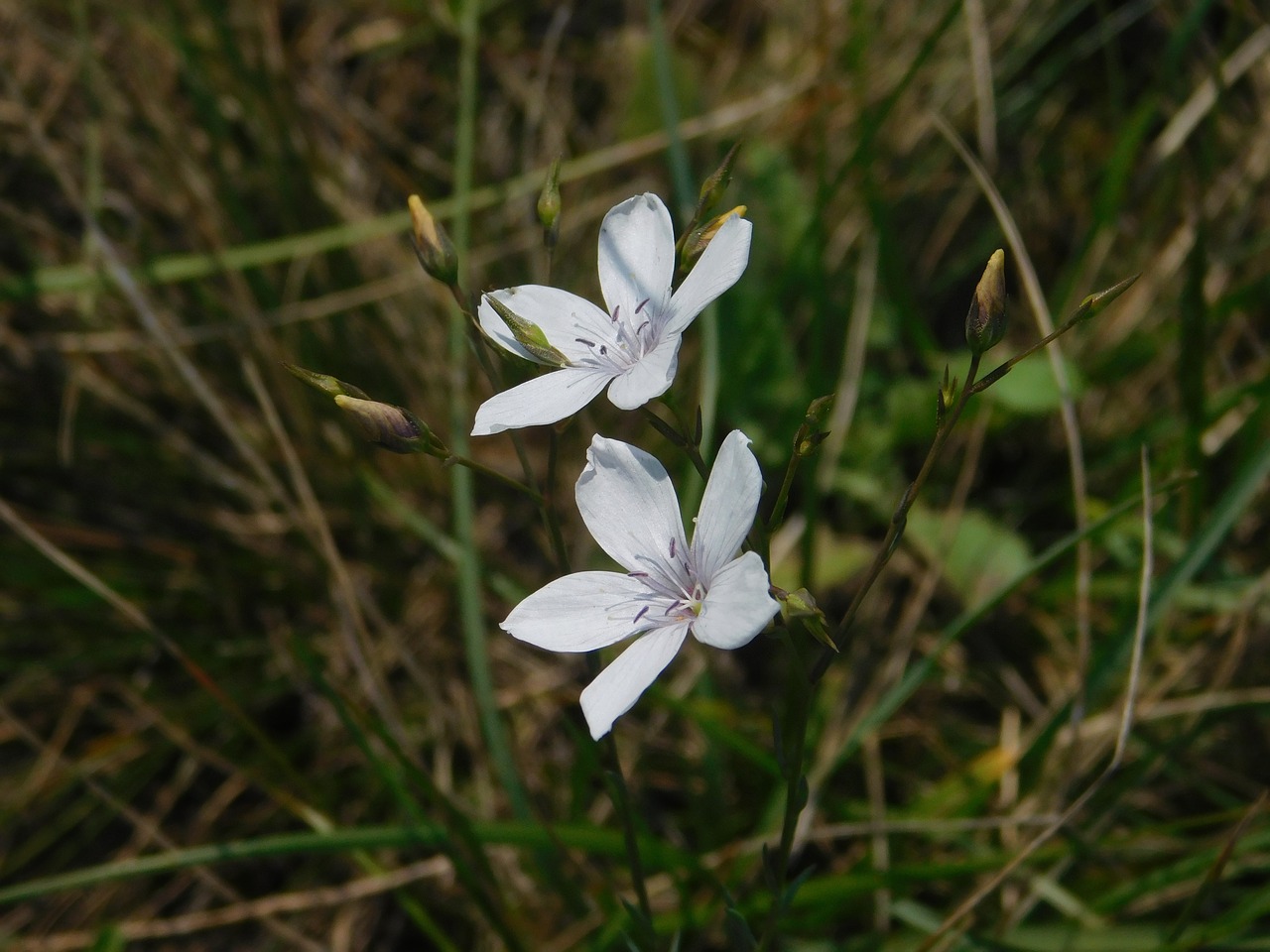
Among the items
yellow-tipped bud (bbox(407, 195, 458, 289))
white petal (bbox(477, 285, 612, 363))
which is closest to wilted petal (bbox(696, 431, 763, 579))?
white petal (bbox(477, 285, 612, 363))

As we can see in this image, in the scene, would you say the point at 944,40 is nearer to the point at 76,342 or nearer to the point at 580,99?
the point at 580,99

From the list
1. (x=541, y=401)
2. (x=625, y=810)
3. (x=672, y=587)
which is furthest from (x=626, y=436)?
(x=625, y=810)

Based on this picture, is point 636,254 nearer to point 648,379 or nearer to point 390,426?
point 648,379

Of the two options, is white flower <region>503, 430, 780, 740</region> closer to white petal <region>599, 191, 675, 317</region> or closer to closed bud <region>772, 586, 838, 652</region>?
closed bud <region>772, 586, 838, 652</region>

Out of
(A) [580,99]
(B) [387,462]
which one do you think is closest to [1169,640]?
(B) [387,462]

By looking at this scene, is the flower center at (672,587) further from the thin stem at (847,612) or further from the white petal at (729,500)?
the thin stem at (847,612)

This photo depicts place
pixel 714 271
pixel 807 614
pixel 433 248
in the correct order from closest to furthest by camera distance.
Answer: pixel 807 614
pixel 714 271
pixel 433 248
